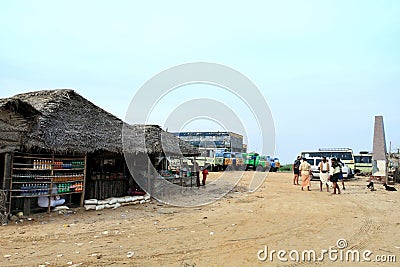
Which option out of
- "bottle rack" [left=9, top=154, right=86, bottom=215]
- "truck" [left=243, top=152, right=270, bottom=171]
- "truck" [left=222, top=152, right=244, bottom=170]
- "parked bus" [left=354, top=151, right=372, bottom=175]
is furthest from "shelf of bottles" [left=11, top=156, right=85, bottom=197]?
"parked bus" [left=354, top=151, right=372, bottom=175]

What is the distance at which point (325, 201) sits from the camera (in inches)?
508

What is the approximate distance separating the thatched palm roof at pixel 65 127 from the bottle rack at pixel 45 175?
58 cm

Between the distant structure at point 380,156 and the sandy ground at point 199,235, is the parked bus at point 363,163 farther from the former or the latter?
the sandy ground at point 199,235

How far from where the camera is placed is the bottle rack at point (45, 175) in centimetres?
931

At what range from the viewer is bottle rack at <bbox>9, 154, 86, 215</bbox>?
931 centimetres

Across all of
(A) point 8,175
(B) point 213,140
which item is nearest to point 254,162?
(B) point 213,140

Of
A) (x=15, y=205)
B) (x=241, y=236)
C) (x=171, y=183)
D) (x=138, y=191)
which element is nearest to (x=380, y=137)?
(x=171, y=183)

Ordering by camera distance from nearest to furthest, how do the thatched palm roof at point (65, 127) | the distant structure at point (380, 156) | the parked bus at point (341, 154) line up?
the thatched palm roof at point (65, 127), the distant structure at point (380, 156), the parked bus at point (341, 154)

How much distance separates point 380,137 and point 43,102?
61.8 feet

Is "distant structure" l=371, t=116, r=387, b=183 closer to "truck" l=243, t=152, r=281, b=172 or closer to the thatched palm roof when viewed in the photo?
the thatched palm roof

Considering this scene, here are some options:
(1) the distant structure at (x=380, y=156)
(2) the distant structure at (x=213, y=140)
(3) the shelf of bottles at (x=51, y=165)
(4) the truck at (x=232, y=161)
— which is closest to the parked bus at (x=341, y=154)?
(1) the distant structure at (x=380, y=156)

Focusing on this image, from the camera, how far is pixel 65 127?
10.6 metres

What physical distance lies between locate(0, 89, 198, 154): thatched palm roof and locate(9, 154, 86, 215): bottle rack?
0.58m

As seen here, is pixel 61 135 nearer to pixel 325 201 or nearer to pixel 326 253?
pixel 326 253
